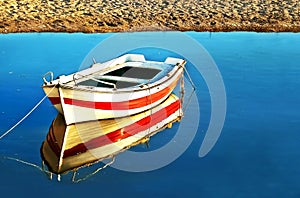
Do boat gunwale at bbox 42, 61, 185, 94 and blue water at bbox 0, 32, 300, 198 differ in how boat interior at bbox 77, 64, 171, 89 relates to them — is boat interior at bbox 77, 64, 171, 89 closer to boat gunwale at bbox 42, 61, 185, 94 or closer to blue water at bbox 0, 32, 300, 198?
boat gunwale at bbox 42, 61, 185, 94

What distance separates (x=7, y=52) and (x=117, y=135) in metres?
10.6

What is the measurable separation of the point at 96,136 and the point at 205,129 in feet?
11.0

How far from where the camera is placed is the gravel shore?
3048cm

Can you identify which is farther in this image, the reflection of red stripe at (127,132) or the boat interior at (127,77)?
the boat interior at (127,77)

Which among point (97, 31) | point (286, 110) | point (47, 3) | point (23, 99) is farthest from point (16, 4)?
point (286, 110)

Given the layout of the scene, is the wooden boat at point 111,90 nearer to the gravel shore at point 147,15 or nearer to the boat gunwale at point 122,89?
the boat gunwale at point 122,89

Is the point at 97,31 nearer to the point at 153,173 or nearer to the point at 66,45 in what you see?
the point at 66,45

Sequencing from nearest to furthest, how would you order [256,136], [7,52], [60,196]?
[60,196]
[256,136]
[7,52]

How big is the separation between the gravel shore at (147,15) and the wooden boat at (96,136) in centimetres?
1216

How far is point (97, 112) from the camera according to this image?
1786 cm

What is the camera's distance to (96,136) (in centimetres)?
1711

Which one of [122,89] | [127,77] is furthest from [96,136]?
[127,77]

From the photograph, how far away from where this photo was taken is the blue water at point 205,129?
13812 mm

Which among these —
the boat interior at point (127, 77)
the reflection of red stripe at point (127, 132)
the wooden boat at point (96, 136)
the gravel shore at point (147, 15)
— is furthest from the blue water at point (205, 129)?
the gravel shore at point (147, 15)
